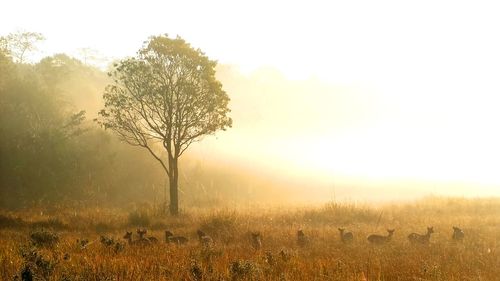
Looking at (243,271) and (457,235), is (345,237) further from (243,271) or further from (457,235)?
(243,271)

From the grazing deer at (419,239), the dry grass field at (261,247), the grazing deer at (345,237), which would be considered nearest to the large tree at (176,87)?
the dry grass field at (261,247)

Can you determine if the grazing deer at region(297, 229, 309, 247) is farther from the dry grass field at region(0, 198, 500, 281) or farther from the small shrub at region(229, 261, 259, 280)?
the small shrub at region(229, 261, 259, 280)

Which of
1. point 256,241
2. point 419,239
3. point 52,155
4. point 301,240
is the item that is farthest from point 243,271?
point 52,155

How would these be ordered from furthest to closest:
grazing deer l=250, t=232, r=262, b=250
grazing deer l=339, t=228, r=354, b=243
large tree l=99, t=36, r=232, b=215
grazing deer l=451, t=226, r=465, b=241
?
1. large tree l=99, t=36, r=232, b=215
2. grazing deer l=451, t=226, r=465, b=241
3. grazing deer l=339, t=228, r=354, b=243
4. grazing deer l=250, t=232, r=262, b=250

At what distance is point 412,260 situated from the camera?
34.4ft

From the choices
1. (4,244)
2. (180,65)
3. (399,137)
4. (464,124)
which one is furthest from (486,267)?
(464,124)

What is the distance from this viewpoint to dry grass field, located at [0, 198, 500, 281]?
8.28 m

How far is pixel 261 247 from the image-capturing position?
12922 millimetres

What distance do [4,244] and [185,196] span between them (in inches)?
713

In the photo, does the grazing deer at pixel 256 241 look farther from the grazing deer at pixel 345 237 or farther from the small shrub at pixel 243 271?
the small shrub at pixel 243 271

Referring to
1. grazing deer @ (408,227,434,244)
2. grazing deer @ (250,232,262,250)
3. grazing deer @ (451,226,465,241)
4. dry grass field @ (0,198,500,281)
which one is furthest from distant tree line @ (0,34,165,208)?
grazing deer @ (451,226,465,241)

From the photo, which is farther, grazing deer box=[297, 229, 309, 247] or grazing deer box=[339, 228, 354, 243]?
grazing deer box=[339, 228, 354, 243]

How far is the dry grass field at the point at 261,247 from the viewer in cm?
828

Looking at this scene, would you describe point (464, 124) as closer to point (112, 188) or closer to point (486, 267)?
point (112, 188)
